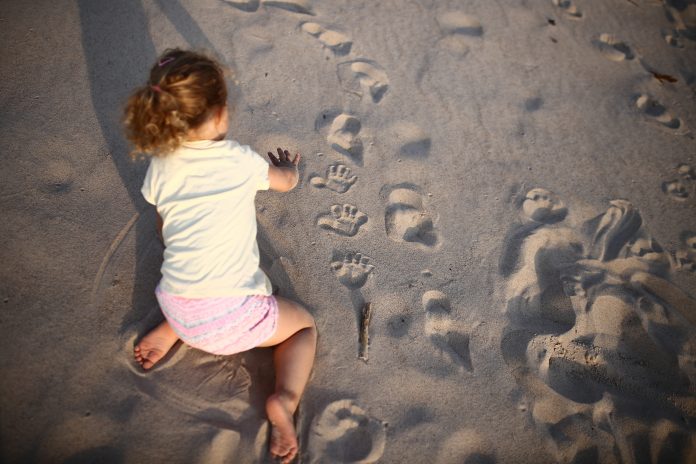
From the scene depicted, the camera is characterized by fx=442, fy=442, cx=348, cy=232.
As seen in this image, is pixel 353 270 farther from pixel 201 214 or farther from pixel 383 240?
pixel 201 214

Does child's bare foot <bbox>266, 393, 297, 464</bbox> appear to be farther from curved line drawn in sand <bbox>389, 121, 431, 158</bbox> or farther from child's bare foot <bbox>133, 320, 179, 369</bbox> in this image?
curved line drawn in sand <bbox>389, 121, 431, 158</bbox>

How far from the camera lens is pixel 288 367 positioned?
1630mm

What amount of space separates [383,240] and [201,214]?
0.88m

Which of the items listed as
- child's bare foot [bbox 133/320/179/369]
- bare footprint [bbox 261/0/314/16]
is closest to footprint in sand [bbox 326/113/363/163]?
bare footprint [bbox 261/0/314/16]

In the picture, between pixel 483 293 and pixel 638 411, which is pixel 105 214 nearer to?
pixel 483 293

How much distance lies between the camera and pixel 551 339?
1.89 metres

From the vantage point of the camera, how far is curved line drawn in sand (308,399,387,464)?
160 centimetres

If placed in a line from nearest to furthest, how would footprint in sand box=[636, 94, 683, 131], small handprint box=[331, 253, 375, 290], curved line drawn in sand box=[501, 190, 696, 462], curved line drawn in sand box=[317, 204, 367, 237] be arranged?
curved line drawn in sand box=[501, 190, 696, 462]
small handprint box=[331, 253, 375, 290]
curved line drawn in sand box=[317, 204, 367, 237]
footprint in sand box=[636, 94, 683, 131]

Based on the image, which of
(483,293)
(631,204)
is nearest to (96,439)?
(483,293)

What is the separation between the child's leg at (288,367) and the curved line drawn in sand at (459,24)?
6.76 feet

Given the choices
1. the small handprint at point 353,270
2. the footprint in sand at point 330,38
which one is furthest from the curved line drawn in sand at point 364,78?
the small handprint at point 353,270

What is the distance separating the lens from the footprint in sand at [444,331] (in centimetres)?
182

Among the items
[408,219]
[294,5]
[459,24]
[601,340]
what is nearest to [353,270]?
[408,219]

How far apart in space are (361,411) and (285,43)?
6.48 ft
